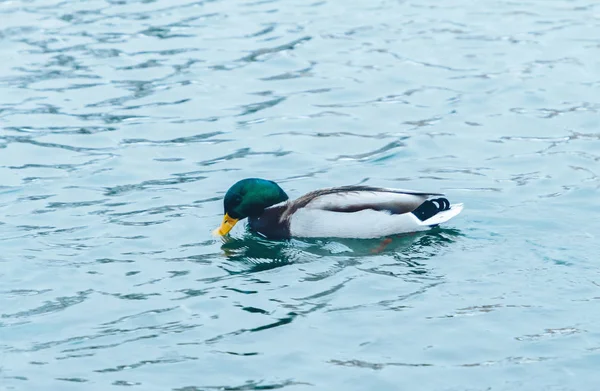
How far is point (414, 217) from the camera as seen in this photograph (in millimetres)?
9641

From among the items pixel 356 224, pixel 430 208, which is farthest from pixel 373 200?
pixel 430 208

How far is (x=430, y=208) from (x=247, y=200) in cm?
153

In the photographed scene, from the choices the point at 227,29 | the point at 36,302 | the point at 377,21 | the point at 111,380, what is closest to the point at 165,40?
the point at 227,29

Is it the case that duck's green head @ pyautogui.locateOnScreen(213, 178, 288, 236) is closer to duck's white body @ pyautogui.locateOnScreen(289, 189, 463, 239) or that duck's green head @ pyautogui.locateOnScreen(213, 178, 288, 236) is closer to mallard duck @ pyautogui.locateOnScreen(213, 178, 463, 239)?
mallard duck @ pyautogui.locateOnScreen(213, 178, 463, 239)

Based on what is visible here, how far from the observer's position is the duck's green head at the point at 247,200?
390 inches

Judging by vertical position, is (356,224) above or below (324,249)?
above

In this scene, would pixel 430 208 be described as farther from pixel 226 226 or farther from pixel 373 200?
pixel 226 226

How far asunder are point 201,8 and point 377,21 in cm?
262

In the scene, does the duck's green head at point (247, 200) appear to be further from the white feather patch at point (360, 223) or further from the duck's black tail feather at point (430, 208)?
the duck's black tail feather at point (430, 208)

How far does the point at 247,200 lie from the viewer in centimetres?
995

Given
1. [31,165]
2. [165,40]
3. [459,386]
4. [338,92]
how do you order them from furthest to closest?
[165,40]
[338,92]
[31,165]
[459,386]

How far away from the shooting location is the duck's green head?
9.90m

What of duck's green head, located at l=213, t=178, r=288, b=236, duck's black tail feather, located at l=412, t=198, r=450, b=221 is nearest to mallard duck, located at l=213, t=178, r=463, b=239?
duck's black tail feather, located at l=412, t=198, r=450, b=221

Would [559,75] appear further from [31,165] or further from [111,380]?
[111,380]
